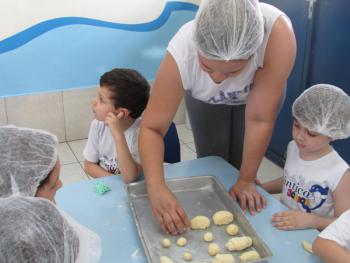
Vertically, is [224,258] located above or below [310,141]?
below

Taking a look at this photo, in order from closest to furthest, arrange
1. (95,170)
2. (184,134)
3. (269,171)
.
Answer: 1. (95,170)
2. (269,171)
3. (184,134)

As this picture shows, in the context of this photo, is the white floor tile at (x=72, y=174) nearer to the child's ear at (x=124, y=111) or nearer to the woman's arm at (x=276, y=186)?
the child's ear at (x=124, y=111)

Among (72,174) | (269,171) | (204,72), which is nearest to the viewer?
(204,72)

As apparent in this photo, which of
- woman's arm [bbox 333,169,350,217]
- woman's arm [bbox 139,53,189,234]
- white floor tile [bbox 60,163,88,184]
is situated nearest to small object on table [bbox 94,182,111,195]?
woman's arm [bbox 139,53,189,234]

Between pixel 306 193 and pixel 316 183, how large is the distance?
5cm

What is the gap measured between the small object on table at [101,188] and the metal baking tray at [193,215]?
92 millimetres

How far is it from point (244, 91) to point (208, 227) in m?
0.47

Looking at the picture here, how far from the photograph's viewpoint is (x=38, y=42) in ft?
8.97

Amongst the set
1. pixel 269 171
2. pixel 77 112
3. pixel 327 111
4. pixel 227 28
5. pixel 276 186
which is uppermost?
pixel 227 28

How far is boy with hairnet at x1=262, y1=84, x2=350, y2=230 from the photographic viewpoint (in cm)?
122

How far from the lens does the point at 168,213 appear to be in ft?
3.38

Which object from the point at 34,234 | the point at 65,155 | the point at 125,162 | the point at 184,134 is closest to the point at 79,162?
the point at 65,155

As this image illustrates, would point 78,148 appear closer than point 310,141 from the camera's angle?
No

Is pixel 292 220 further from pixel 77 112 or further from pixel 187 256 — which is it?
pixel 77 112
